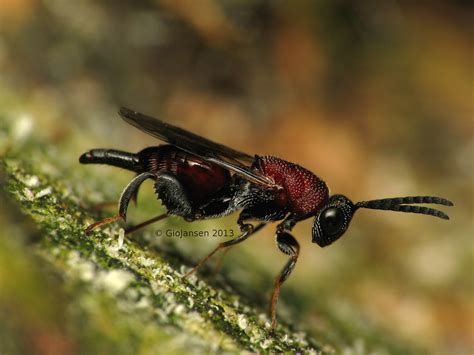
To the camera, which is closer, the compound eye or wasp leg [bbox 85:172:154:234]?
wasp leg [bbox 85:172:154:234]

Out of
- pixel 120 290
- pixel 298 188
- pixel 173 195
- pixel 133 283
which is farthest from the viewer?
pixel 298 188

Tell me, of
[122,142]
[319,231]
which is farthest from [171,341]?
[122,142]

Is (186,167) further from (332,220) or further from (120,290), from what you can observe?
(120,290)

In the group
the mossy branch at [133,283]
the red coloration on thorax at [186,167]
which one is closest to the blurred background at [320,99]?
the red coloration on thorax at [186,167]

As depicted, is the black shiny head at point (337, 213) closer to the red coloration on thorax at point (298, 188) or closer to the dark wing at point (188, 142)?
the red coloration on thorax at point (298, 188)

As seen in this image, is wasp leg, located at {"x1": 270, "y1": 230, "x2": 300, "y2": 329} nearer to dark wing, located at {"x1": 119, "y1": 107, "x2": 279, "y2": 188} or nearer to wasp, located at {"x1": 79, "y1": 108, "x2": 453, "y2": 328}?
wasp, located at {"x1": 79, "y1": 108, "x2": 453, "y2": 328}

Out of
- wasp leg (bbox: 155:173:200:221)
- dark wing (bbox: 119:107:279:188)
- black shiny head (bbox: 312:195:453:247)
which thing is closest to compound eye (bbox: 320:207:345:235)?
black shiny head (bbox: 312:195:453:247)

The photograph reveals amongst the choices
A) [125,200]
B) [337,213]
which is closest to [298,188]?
[337,213]
